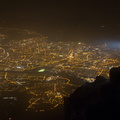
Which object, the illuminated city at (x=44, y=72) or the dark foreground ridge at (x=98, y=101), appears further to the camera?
the illuminated city at (x=44, y=72)

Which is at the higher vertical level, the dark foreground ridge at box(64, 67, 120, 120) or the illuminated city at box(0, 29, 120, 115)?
the dark foreground ridge at box(64, 67, 120, 120)

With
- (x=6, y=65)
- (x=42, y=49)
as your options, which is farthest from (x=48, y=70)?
(x=42, y=49)

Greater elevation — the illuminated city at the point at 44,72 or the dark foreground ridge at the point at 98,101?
the dark foreground ridge at the point at 98,101

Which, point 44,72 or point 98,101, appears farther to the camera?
point 44,72

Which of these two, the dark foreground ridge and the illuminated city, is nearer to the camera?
the dark foreground ridge
